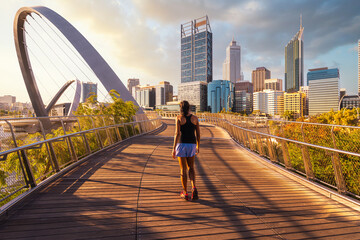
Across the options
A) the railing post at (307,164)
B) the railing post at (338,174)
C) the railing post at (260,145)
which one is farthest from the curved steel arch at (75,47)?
the railing post at (338,174)

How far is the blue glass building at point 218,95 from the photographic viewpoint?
161000mm

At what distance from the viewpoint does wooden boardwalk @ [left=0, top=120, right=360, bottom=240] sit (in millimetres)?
2594

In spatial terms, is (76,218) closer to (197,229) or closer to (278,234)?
(197,229)

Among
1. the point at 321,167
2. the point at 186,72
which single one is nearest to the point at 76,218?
the point at 321,167

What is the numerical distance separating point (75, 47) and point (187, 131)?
818 inches

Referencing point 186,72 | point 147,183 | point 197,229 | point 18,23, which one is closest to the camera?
point 197,229

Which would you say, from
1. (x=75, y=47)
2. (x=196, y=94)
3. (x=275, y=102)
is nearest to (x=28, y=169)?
(x=75, y=47)

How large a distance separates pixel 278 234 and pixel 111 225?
204 centimetres

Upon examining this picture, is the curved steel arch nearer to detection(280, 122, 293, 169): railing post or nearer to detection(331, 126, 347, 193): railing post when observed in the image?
detection(280, 122, 293, 169): railing post

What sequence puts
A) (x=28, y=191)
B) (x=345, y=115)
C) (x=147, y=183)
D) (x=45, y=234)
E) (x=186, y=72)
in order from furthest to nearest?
(x=186, y=72) < (x=345, y=115) < (x=147, y=183) < (x=28, y=191) < (x=45, y=234)

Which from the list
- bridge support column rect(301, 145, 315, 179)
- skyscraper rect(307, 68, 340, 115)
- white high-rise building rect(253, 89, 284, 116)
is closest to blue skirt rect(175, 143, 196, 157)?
bridge support column rect(301, 145, 315, 179)

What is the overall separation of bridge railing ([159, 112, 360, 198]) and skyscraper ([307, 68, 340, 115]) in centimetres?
20232

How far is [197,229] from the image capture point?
2.66 metres

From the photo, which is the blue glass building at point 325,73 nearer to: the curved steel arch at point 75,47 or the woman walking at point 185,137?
the curved steel arch at point 75,47
